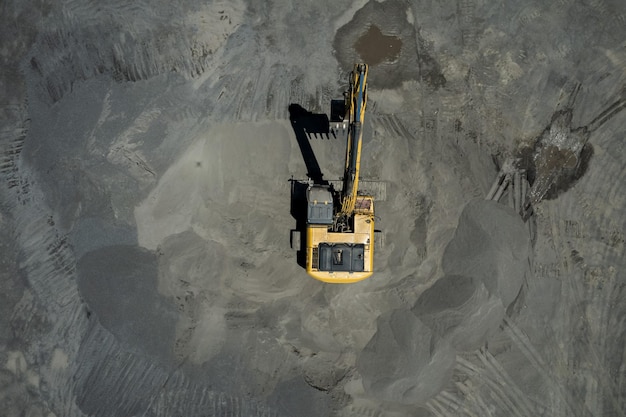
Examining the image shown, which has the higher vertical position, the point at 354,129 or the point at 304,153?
the point at 354,129

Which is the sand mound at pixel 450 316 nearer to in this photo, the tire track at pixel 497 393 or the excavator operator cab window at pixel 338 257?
the tire track at pixel 497 393

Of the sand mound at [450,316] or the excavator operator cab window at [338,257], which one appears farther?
the sand mound at [450,316]

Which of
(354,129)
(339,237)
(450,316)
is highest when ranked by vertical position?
(354,129)

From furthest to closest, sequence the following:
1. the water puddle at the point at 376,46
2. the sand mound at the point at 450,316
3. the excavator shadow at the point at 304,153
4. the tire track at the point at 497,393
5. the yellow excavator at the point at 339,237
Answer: the water puddle at the point at 376,46
the excavator shadow at the point at 304,153
the tire track at the point at 497,393
the sand mound at the point at 450,316
the yellow excavator at the point at 339,237

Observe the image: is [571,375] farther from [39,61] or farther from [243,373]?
[39,61]

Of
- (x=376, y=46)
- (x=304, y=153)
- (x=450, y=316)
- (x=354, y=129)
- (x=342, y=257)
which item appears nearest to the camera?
(x=354, y=129)

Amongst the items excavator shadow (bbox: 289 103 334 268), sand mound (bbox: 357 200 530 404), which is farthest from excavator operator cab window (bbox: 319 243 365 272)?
sand mound (bbox: 357 200 530 404)

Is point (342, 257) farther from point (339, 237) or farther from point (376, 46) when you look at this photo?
point (376, 46)

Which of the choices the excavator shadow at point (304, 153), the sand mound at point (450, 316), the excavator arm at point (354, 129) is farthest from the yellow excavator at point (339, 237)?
the sand mound at point (450, 316)

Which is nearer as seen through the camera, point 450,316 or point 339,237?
point 339,237

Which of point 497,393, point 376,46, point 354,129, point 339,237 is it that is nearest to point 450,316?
point 497,393
